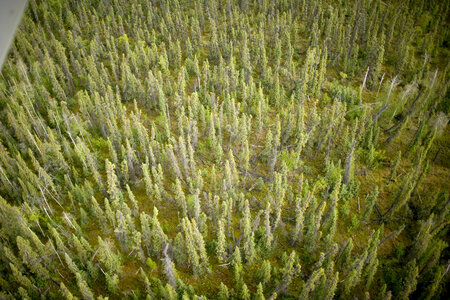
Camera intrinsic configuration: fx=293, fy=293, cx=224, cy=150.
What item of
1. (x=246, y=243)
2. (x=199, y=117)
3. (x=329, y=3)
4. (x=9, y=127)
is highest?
(x=329, y=3)

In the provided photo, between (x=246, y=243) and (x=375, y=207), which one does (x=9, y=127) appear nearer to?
(x=246, y=243)

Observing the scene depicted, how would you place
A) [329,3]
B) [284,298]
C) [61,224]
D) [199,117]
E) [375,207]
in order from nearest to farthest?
[284,298] < [61,224] < [375,207] < [199,117] < [329,3]

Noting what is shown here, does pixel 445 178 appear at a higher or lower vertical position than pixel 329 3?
lower

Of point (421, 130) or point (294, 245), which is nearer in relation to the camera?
point (294, 245)

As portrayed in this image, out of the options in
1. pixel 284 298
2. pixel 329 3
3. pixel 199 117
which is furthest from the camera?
pixel 329 3

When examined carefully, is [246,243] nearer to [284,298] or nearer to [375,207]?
[284,298]

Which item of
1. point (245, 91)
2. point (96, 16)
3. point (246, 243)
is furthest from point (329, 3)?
point (246, 243)
